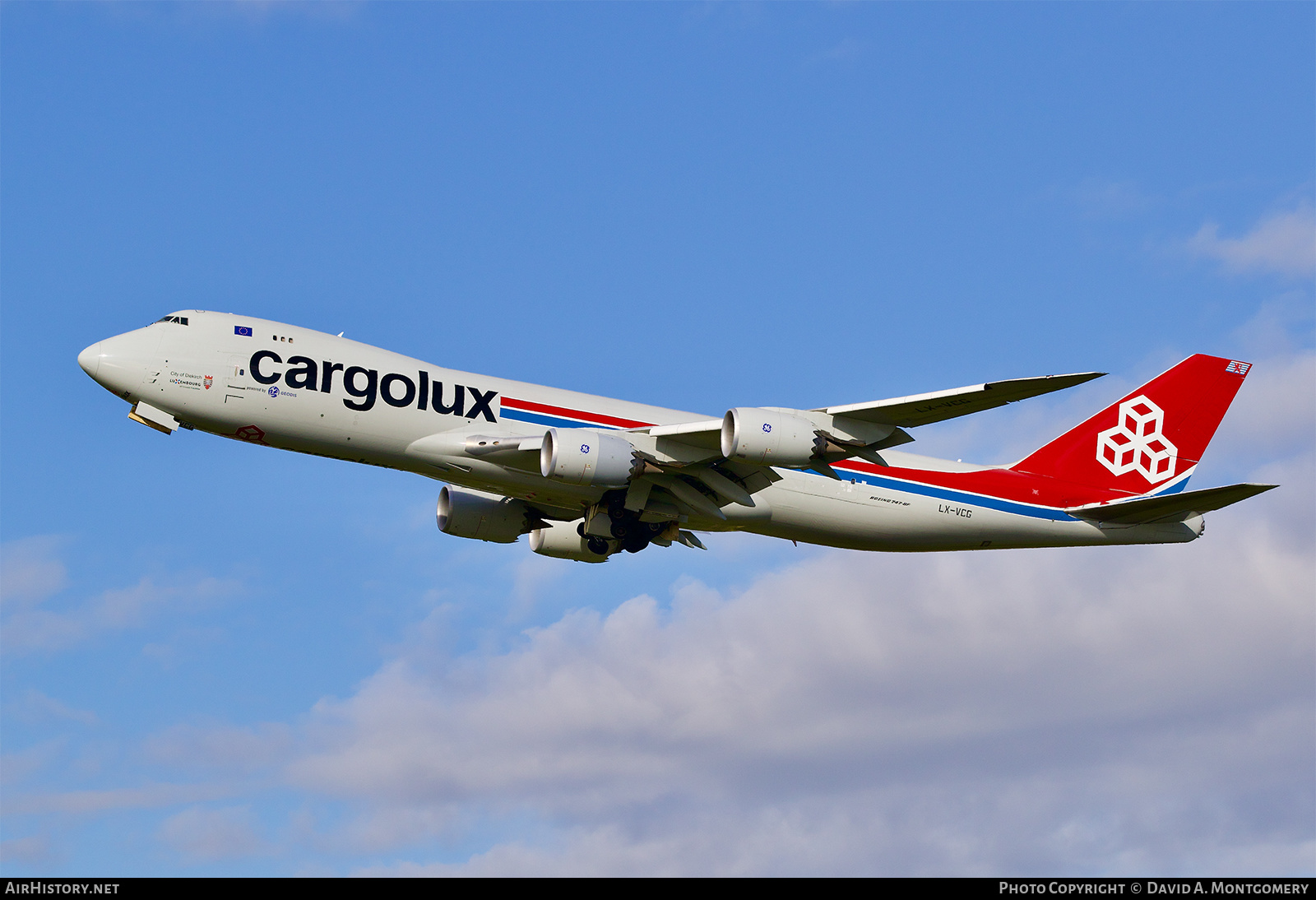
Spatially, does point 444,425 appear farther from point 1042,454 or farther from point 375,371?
point 1042,454

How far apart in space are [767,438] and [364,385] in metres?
10.5

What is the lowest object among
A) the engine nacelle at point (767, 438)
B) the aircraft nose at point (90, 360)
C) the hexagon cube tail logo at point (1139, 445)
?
the engine nacelle at point (767, 438)

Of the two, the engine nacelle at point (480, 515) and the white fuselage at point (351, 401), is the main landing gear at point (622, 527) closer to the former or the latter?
the white fuselage at point (351, 401)

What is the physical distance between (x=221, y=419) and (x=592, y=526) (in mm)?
10166

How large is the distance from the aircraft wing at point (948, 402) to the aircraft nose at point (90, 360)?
18.2 metres

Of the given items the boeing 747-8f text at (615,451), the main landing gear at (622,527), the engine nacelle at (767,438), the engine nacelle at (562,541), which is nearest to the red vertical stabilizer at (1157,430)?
the boeing 747-8f text at (615,451)

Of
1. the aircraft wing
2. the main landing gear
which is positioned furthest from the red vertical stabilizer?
the main landing gear

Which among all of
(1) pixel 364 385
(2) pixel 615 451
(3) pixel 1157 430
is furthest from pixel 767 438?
(3) pixel 1157 430

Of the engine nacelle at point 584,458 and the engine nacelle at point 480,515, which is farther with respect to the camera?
the engine nacelle at point 480,515

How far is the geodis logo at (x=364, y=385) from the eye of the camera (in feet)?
113

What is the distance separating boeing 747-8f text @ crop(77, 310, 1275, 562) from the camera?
33906mm

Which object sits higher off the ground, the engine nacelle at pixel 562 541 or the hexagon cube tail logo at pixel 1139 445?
the hexagon cube tail logo at pixel 1139 445
